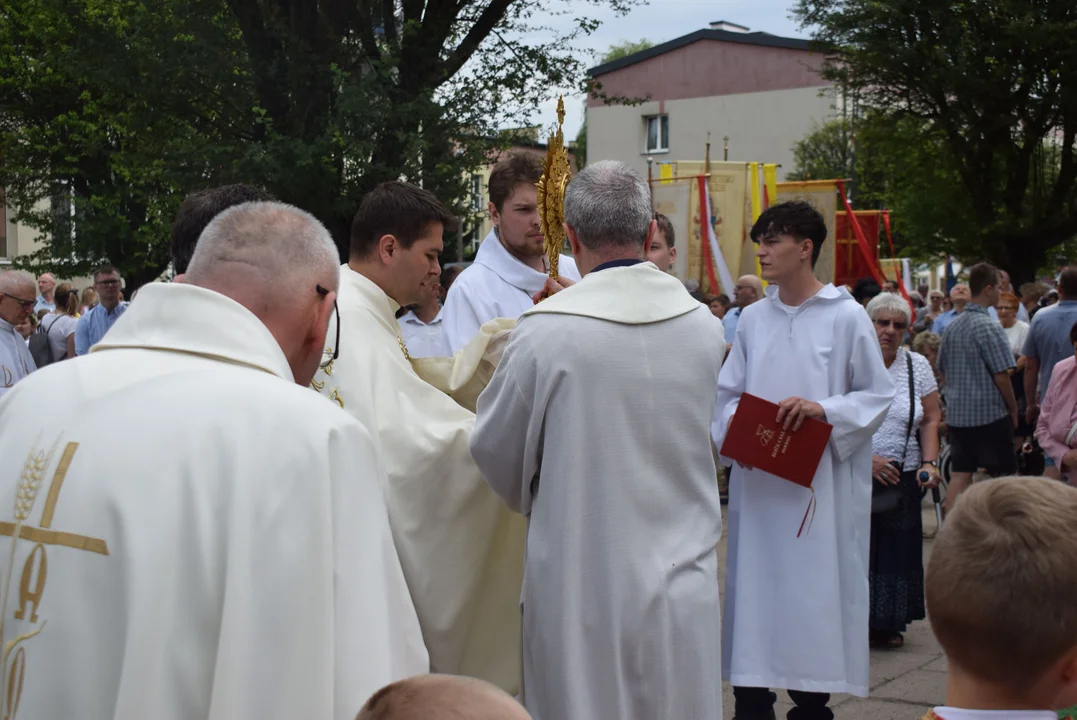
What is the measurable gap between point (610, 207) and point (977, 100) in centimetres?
2436

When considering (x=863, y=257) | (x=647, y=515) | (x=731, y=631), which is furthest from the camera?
(x=863, y=257)

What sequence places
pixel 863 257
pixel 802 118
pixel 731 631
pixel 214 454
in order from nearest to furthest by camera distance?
1. pixel 214 454
2. pixel 731 631
3. pixel 863 257
4. pixel 802 118

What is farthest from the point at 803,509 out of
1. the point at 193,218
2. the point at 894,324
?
the point at 193,218

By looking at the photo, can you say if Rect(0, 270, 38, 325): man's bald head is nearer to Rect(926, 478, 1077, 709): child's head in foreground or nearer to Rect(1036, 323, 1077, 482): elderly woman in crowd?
Rect(1036, 323, 1077, 482): elderly woman in crowd

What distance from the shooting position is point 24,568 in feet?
6.46

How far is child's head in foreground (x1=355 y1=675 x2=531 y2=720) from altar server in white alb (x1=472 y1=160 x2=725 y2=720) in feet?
5.00

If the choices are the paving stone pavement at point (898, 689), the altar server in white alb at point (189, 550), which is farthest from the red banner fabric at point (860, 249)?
the altar server in white alb at point (189, 550)

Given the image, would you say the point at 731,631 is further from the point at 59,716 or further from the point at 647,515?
the point at 59,716

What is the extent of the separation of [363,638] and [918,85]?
26420 mm

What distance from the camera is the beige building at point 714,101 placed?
1849 inches

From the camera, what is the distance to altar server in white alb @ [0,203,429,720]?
6.20 feet

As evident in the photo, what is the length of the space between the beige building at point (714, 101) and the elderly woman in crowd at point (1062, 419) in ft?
129

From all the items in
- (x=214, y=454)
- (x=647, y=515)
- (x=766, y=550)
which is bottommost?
(x=766, y=550)

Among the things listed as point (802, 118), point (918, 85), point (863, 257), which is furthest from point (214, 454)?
point (802, 118)
